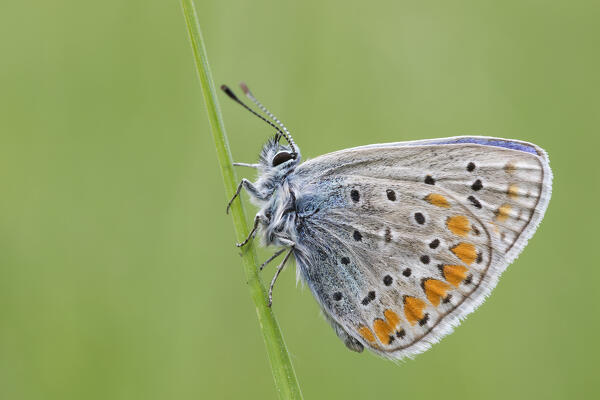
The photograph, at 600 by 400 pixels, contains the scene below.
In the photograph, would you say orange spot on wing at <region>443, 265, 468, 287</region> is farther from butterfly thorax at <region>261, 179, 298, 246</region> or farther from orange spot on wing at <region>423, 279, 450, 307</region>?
butterfly thorax at <region>261, 179, 298, 246</region>

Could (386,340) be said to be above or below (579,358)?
above

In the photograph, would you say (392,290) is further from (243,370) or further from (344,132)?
(344,132)

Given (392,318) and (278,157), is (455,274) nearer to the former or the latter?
(392,318)

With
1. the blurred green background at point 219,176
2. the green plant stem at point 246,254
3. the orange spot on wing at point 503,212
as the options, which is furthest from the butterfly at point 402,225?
the blurred green background at point 219,176

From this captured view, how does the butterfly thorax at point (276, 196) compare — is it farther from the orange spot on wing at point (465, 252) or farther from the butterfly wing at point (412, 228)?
the orange spot on wing at point (465, 252)

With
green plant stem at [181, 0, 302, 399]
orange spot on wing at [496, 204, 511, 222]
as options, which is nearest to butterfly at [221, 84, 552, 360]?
orange spot on wing at [496, 204, 511, 222]

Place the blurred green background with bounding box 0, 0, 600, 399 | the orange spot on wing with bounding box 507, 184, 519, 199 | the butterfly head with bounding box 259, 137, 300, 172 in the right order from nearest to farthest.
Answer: the orange spot on wing with bounding box 507, 184, 519, 199 < the butterfly head with bounding box 259, 137, 300, 172 < the blurred green background with bounding box 0, 0, 600, 399

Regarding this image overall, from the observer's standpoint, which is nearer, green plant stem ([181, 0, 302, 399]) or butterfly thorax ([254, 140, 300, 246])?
green plant stem ([181, 0, 302, 399])

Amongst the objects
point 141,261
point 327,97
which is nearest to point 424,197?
point 141,261
